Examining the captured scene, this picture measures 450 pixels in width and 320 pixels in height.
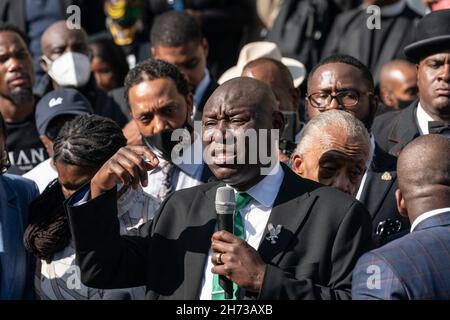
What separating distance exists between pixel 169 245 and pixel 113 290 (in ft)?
2.19

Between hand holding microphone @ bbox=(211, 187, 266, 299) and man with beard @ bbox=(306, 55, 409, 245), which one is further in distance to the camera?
man with beard @ bbox=(306, 55, 409, 245)

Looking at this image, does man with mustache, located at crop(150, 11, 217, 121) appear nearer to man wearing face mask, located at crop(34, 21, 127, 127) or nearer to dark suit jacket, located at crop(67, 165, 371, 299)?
man wearing face mask, located at crop(34, 21, 127, 127)

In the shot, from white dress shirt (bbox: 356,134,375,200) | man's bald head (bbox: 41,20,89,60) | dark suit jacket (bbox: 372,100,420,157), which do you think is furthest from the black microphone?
man's bald head (bbox: 41,20,89,60)

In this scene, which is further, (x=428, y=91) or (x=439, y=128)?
(x=428, y=91)

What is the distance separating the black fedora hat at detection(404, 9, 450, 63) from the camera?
21.8 feet

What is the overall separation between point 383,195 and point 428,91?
987 millimetres

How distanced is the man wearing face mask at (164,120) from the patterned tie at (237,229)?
1131 mm

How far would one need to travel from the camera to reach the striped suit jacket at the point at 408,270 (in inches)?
171

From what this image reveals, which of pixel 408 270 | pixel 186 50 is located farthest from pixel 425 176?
pixel 186 50

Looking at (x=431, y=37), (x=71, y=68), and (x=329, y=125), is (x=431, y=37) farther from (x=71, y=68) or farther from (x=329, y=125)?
(x=71, y=68)

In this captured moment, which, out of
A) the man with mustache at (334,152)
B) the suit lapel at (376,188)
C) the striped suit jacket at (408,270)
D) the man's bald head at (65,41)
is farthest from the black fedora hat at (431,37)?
the man's bald head at (65,41)

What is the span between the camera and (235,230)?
16.0 feet

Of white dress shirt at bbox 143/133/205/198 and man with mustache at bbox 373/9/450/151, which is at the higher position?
man with mustache at bbox 373/9/450/151

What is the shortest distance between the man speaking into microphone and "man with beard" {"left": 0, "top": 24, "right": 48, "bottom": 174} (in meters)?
2.91
